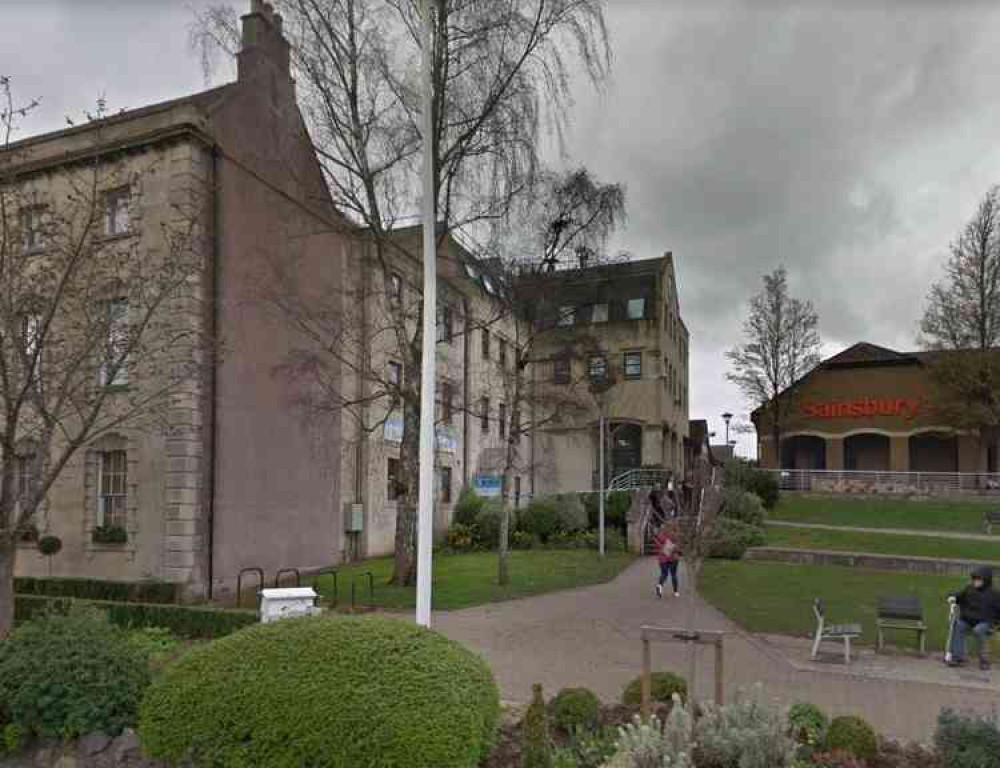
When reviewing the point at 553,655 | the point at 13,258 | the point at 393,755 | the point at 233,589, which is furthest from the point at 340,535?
the point at 393,755

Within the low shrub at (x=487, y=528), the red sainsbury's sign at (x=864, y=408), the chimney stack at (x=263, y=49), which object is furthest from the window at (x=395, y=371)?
the red sainsbury's sign at (x=864, y=408)

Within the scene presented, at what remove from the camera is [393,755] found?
5090mm

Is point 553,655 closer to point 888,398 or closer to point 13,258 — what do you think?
point 13,258

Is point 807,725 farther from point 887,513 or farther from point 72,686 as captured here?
point 887,513

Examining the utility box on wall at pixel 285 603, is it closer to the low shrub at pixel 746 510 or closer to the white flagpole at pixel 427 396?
the white flagpole at pixel 427 396

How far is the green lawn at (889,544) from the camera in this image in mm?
23375

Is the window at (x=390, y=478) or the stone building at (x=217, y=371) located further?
the window at (x=390, y=478)

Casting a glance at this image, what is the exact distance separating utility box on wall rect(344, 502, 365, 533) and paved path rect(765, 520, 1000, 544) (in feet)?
56.1

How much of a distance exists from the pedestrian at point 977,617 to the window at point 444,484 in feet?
66.3

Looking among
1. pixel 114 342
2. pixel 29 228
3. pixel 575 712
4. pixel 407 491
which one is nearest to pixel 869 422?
pixel 407 491

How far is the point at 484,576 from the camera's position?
65.2 ft

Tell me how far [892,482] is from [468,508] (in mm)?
25223

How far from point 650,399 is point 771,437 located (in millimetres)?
14807

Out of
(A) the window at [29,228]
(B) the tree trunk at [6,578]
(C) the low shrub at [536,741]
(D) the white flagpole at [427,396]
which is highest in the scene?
(A) the window at [29,228]
